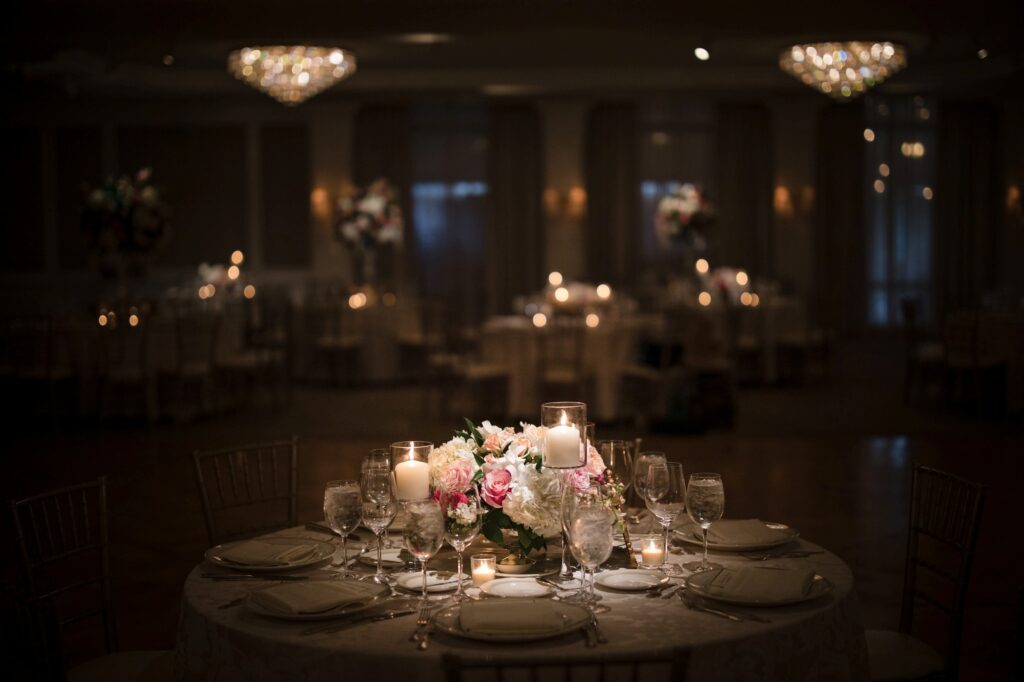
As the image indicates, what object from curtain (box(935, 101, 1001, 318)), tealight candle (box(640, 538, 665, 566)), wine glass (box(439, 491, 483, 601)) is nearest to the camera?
wine glass (box(439, 491, 483, 601))

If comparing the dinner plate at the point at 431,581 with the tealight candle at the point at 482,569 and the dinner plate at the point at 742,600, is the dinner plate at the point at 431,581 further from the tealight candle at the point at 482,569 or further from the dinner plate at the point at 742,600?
the dinner plate at the point at 742,600

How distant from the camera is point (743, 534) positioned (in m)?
3.01

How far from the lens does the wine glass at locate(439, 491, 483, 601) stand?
2.60 meters

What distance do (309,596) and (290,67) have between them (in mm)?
8368

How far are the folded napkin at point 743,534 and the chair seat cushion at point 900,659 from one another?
1.15 ft

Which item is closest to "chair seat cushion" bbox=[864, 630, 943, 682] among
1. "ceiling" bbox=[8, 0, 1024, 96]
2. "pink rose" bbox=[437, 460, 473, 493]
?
"pink rose" bbox=[437, 460, 473, 493]

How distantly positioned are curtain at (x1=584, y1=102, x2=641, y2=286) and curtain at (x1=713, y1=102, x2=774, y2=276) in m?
1.16

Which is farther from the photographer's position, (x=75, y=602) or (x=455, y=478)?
(x=75, y=602)

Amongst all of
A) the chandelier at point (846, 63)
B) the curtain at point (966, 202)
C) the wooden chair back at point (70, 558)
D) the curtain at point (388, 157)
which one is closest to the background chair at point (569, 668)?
the wooden chair back at point (70, 558)

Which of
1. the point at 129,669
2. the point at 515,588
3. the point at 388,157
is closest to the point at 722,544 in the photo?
the point at 515,588

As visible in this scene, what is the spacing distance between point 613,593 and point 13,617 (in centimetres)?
125

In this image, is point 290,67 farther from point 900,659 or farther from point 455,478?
point 900,659

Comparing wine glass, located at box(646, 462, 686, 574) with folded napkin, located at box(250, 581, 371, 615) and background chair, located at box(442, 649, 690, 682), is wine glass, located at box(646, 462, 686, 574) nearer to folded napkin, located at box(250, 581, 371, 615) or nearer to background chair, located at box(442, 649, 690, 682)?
background chair, located at box(442, 649, 690, 682)

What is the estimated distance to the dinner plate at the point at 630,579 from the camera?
2.64 metres
